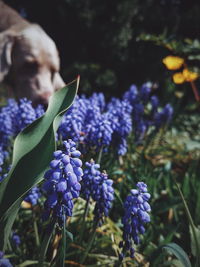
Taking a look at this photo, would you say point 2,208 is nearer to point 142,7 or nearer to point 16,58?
point 16,58

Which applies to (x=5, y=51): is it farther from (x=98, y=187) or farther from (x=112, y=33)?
(x=112, y=33)

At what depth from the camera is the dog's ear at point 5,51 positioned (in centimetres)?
353

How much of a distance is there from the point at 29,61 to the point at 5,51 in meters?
0.29

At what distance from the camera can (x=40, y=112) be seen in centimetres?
262

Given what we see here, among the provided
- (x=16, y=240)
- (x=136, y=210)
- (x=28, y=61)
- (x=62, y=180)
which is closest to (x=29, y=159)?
(x=62, y=180)

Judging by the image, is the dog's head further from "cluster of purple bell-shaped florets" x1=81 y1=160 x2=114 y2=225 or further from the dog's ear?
"cluster of purple bell-shaped florets" x1=81 y1=160 x2=114 y2=225

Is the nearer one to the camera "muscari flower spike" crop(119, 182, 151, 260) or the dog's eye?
"muscari flower spike" crop(119, 182, 151, 260)

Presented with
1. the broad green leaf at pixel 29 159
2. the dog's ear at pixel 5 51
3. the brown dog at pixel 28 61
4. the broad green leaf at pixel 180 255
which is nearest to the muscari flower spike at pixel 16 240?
the broad green leaf at pixel 29 159

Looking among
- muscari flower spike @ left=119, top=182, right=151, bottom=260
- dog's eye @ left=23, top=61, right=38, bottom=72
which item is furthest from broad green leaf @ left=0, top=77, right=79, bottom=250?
dog's eye @ left=23, top=61, right=38, bottom=72

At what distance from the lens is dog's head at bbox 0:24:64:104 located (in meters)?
3.55

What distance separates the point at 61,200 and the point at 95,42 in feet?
19.2

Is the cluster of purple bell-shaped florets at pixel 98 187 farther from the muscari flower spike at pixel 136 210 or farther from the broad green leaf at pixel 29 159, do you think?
the broad green leaf at pixel 29 159

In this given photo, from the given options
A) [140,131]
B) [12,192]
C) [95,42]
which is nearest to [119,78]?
[95,42]

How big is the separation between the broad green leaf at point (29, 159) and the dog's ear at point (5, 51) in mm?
2118
